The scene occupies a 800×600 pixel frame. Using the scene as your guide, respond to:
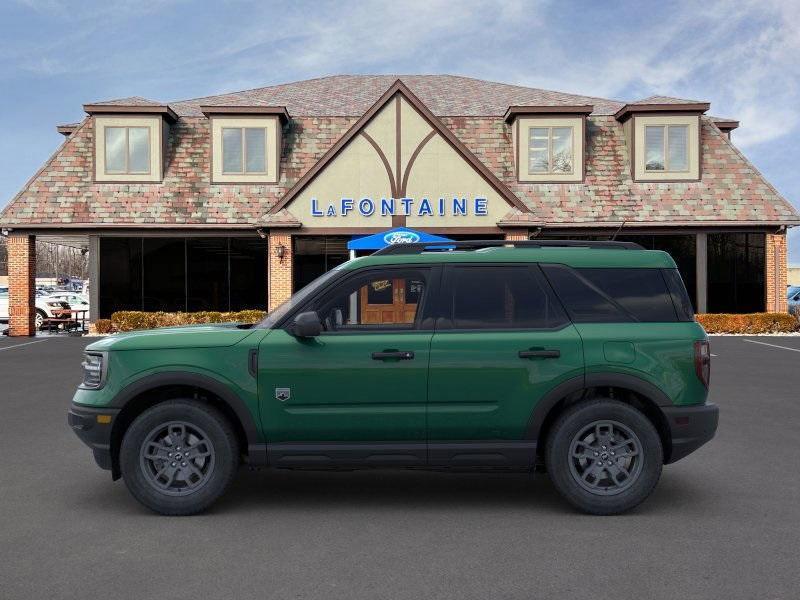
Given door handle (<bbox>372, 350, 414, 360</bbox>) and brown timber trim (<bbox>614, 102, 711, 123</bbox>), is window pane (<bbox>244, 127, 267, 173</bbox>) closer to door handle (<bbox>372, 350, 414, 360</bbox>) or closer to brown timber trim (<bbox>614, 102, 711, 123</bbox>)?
brown timber trim (<bbox>614, 102, 711, 123</bbox>)

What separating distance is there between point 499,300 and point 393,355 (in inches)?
35.1

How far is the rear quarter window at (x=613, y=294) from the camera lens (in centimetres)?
596

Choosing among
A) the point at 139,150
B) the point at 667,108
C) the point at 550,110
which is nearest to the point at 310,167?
the point at 139,150

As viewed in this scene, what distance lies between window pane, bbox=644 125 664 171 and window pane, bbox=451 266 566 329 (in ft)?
70.4

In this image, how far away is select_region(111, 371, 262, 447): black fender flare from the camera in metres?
5.73

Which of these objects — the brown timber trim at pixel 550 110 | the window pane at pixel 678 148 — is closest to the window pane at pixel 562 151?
the brown timber trim at pixel 550 110

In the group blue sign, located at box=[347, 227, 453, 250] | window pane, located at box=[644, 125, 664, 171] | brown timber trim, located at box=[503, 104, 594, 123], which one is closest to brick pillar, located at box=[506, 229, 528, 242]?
brown timber trim, located at box=[503, 104, 594, 123]

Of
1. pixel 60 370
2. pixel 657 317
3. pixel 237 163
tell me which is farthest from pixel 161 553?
pixel 237 163

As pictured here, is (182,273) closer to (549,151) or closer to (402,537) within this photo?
(549,151)

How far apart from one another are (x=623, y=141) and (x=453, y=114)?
19.9ft

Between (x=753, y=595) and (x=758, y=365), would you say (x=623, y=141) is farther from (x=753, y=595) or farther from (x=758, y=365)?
(x=753, y=595)

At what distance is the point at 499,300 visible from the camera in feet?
19.5

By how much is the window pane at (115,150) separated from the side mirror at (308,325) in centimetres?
2175

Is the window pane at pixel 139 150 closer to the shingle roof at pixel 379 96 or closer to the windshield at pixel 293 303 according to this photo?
the shingle roof at pixel 379 96
